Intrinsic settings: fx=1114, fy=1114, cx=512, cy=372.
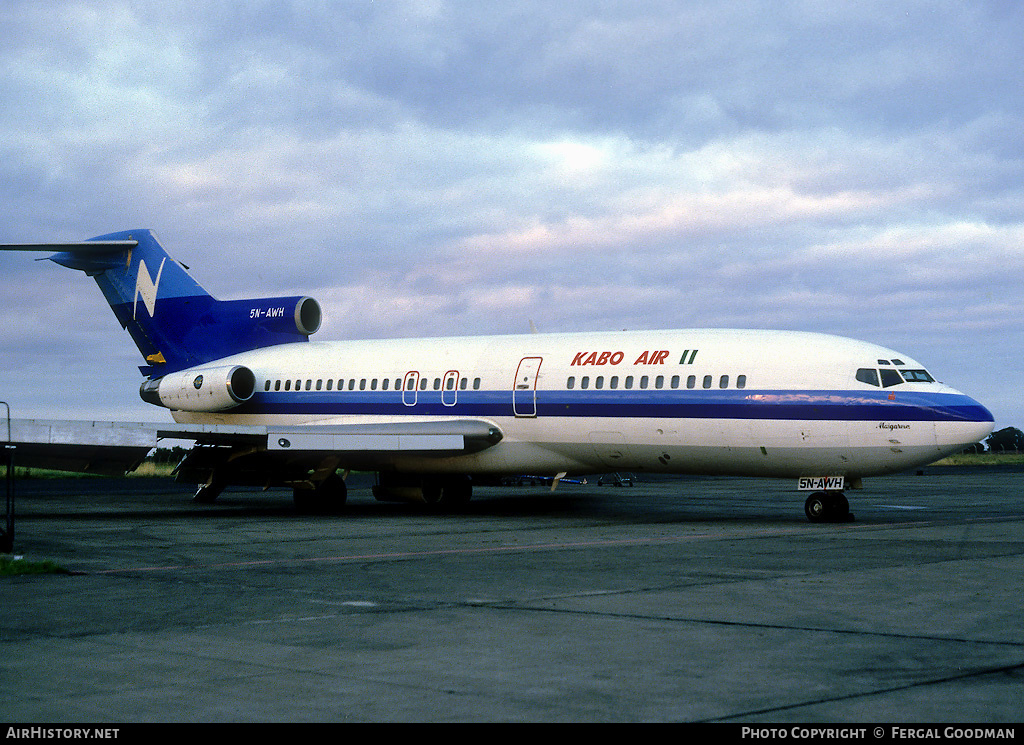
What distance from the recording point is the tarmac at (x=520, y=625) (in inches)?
263

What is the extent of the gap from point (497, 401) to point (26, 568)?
12636mm

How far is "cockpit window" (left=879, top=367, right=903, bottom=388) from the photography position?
65.7 feet

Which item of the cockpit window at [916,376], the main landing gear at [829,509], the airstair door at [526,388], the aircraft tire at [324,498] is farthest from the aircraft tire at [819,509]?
the aircraft tire at [324,498]

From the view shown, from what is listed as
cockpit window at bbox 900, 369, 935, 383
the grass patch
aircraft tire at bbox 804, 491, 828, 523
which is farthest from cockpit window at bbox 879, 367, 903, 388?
the grass patch

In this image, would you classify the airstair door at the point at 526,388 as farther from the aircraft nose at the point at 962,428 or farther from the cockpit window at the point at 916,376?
the aircraft nose at the point at 962,428

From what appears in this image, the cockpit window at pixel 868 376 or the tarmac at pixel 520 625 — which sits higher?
the cockpit window at pixel 868 376

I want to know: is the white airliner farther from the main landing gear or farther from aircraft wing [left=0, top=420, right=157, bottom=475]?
aircraft wing [left=0, top=420, right=157, bottom=475]

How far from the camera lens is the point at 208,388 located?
1144 inches

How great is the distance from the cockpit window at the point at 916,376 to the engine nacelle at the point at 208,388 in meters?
16.7

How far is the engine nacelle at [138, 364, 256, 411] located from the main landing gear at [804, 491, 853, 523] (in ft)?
49.7

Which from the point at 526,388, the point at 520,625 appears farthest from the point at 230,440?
the point at 520,625

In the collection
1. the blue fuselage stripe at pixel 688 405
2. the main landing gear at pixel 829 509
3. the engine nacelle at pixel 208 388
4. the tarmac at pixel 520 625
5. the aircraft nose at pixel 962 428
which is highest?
the engine nacelle at pixel 208 388

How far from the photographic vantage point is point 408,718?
6297mm
